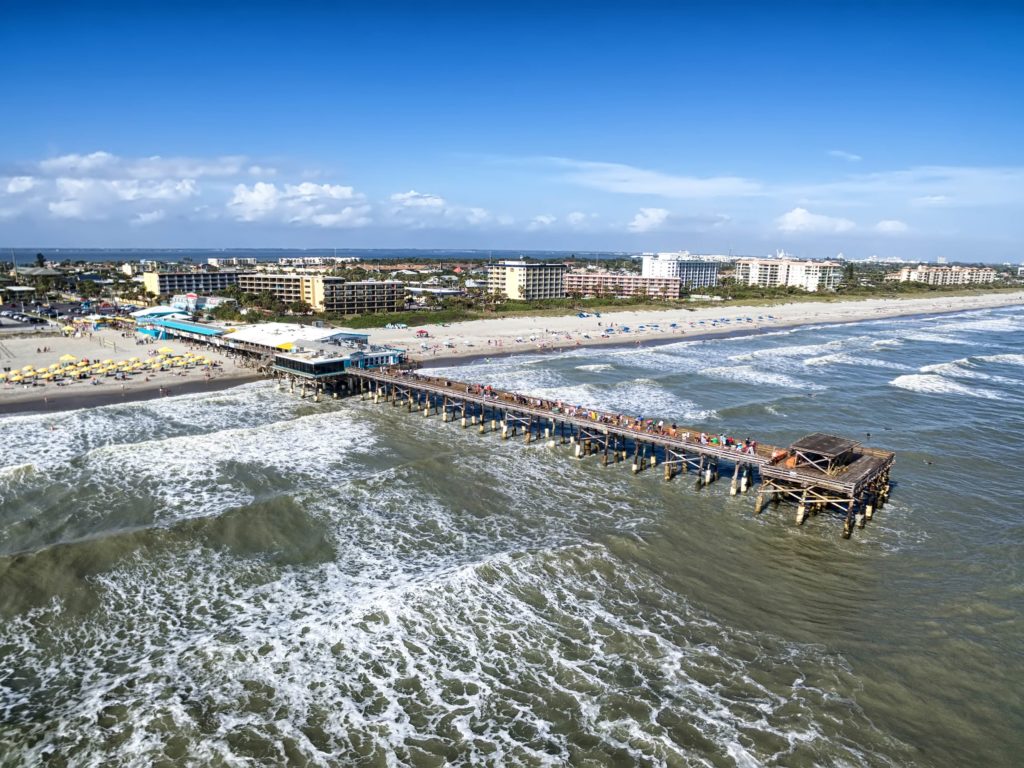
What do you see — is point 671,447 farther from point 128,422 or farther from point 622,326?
point 622,326

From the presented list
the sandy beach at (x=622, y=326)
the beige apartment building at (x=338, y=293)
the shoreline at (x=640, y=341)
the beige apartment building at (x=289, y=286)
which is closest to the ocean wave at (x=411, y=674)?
the shoreline at (x=640, y=341)

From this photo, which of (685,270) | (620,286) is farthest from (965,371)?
(685,270)

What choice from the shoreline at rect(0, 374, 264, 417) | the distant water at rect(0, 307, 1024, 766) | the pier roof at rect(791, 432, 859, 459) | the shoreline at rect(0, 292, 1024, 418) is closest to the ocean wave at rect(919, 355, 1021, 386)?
the distant water at rect(0, 307, 1024, 766)

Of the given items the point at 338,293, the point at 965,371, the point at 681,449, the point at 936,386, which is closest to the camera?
the point at 681,449

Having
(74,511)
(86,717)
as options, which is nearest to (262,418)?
(74,511)

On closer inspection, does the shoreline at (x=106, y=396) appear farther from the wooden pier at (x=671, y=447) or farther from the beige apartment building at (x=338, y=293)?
the beige apartment building at (x=338, y=293)

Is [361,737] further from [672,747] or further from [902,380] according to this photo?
[902,380]
